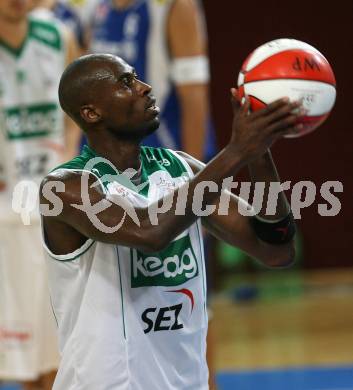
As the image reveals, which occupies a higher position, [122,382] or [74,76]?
[74,76]

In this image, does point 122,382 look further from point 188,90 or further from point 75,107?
point 188,90

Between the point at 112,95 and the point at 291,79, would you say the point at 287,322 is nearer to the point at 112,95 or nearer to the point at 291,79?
the point at 112,95

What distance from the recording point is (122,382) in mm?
3031

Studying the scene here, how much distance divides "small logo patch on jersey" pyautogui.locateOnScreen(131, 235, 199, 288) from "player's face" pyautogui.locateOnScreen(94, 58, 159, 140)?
0.36m

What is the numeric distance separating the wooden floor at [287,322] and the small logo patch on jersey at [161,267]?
12.1 feet

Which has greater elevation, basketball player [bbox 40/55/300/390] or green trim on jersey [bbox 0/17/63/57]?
green trim on jersey [bbox 0/17/63/57]

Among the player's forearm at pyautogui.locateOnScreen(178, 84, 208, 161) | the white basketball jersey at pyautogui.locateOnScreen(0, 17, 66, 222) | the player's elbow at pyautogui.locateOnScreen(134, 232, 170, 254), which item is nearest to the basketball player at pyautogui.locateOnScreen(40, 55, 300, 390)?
the player's elbow at pyautogui.locateOnScreen(134, 232, 170, 254)

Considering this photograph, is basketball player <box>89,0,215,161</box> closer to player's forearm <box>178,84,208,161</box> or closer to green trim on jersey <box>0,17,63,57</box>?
player's forearm <box>178,84,208,161</box>

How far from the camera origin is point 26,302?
16.4 feet

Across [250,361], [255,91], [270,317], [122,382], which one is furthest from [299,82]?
[270,317]

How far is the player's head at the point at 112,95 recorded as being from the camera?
3039mm

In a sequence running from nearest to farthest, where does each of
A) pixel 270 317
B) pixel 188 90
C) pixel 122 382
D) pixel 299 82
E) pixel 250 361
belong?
1. pixel 299 82
2. pixel 122 382
3. pixel 188 90
4. pixel 250 361
5. pixel 270 317

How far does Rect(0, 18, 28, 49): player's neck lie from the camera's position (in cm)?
504

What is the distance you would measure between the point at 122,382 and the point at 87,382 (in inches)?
4.2
